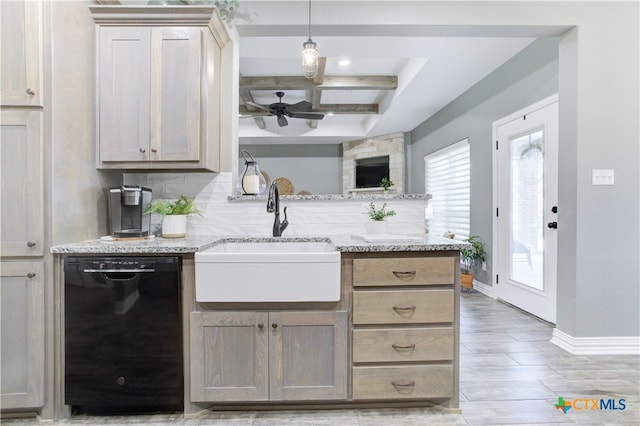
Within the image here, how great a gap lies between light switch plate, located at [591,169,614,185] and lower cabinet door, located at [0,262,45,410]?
134 inches

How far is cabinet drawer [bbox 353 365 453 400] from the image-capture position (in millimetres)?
1685

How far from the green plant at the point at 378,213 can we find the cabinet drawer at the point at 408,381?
2.90ft

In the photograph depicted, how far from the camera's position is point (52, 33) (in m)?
1.66

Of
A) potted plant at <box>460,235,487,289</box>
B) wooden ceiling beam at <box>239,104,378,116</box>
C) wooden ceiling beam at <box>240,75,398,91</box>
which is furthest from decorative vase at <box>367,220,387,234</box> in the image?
wooden ceiling beam at <box>239,104,378,116</box>

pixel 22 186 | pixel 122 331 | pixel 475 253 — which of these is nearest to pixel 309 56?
pixel 22 186

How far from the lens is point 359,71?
14.8 feet

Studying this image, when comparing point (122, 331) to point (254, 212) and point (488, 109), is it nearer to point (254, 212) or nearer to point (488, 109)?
point (254, 212)

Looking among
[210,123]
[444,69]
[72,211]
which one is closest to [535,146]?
[444,69]

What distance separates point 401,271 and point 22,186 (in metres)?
1.86

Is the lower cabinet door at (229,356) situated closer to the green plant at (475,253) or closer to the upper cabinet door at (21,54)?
the upper cabinet door at (21,54)

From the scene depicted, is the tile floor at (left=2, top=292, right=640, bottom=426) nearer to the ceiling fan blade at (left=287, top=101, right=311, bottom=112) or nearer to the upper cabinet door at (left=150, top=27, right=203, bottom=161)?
the upper cabinet door at (left=150, top=27, right=203, bottom=161)

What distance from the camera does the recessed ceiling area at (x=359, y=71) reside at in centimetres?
271

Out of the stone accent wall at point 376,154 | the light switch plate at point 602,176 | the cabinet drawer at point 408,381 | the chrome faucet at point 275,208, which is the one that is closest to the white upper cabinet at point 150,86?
the chrome faucet at point 275,208

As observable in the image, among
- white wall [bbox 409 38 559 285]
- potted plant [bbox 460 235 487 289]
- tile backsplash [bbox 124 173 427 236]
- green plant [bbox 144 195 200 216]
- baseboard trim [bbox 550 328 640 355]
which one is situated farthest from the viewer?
potted plant [bbox 460 235 487 289]
